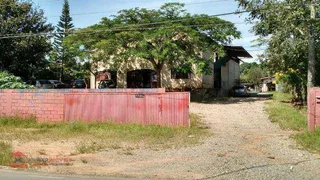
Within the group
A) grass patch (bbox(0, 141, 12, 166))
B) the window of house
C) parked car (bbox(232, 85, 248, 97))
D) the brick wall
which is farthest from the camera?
parked car (bbox(232, 85, 248, 97))

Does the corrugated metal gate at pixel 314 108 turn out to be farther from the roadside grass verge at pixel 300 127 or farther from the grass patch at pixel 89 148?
the grass patch at pixel 89 148

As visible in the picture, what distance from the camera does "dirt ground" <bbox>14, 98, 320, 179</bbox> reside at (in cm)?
834

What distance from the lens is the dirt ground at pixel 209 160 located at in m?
8.34

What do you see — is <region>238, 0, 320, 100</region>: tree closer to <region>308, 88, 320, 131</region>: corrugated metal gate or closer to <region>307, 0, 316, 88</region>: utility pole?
<region>307, 0, 316, 88</region>: utility pole

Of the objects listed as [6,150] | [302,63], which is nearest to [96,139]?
[6,150]

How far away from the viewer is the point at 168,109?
16359 millimetres

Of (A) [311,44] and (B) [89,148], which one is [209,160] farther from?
(A) [311,44]

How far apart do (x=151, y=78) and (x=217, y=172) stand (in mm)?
27484

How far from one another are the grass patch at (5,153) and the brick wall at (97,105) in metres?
5.99

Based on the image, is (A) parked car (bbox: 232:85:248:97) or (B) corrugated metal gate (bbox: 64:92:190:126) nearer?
(B) corrugated metal gate (bbox: 64:92:190:126)

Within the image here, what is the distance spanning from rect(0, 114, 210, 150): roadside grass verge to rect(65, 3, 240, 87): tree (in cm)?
1025

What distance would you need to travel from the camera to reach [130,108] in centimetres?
1708

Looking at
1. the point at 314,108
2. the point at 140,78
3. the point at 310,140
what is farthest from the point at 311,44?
the point at 140,78

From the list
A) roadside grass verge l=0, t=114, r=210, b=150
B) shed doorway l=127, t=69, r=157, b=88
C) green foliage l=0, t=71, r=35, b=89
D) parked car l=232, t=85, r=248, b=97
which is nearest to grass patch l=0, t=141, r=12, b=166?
roadside grass verge l=0, t=114, r=210, b=150
